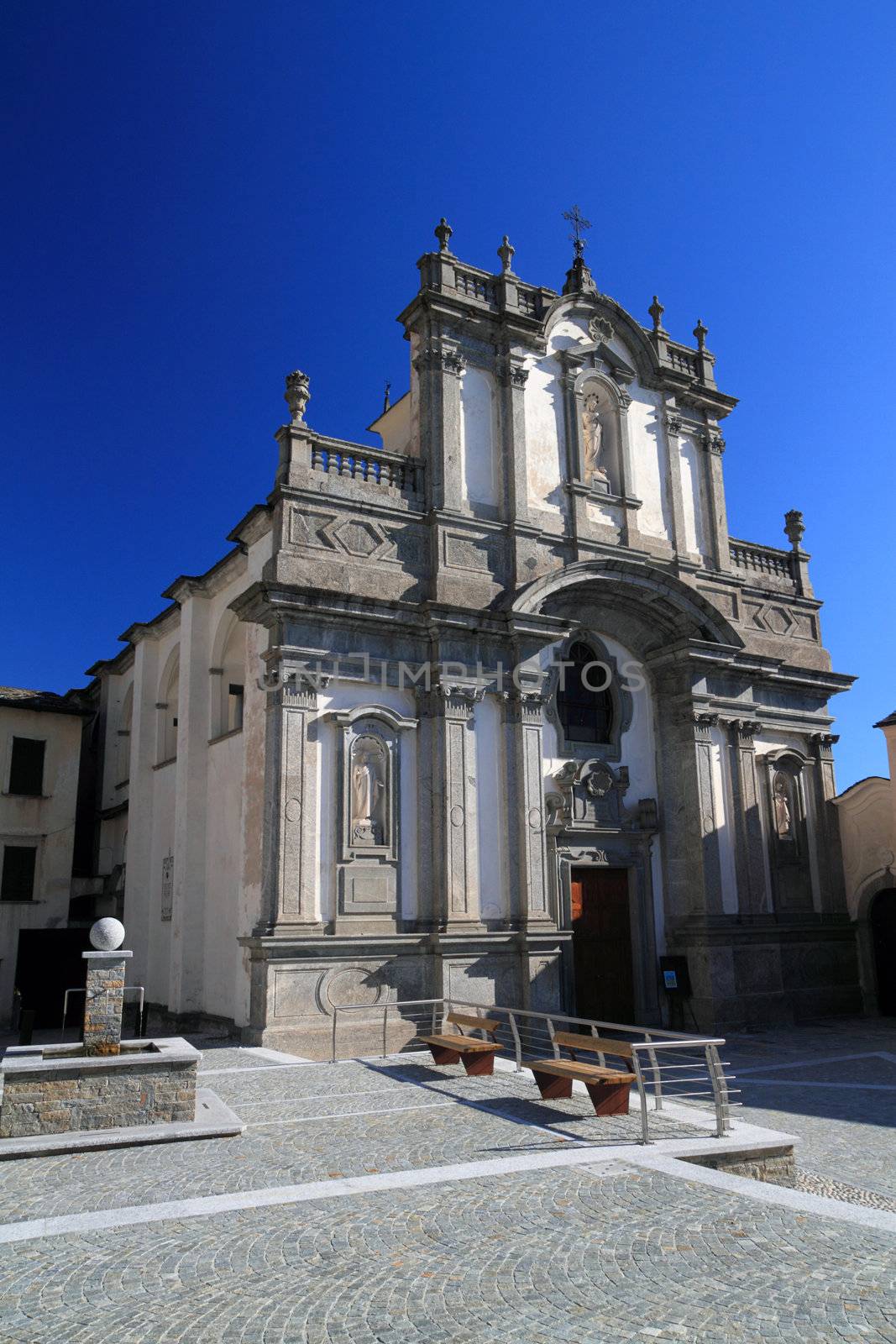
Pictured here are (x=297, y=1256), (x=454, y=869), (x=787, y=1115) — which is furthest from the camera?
(x=454, y=869)

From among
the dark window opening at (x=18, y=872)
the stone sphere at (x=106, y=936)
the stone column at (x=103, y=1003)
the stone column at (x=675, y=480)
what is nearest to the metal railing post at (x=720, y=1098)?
the stone column at (x=103, y=1003)

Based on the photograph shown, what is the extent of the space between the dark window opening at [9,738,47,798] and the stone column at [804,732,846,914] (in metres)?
17.5

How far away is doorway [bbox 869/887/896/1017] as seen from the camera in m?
21.0

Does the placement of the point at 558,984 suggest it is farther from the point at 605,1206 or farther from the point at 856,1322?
the point at 856,1322

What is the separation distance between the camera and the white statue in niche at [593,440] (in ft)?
66.5

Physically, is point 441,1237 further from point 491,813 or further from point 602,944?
point 602,944

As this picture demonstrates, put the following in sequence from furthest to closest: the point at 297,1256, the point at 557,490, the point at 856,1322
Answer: the point at 557,490, the point at 297,1256, the point at 856,1322

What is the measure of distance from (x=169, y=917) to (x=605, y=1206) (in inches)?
597

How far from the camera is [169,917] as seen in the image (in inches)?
802

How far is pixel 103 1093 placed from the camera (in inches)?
348

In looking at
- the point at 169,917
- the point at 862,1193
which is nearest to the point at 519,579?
the point at 169,917

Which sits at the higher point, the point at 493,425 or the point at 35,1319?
the point at 493,425

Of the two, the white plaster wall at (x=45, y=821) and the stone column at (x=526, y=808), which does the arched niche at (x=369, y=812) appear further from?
the white plaster wall at (x=45, y=821)

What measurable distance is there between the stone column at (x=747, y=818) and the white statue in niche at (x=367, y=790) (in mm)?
7642
